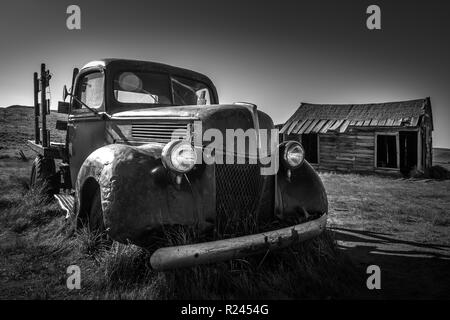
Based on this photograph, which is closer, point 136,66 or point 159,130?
point 159,130

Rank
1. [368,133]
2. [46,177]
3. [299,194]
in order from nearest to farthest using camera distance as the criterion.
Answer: [299,194] → [46,177] → [368,133]

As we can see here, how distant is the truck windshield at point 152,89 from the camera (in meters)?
3.94

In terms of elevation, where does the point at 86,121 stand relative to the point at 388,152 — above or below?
above

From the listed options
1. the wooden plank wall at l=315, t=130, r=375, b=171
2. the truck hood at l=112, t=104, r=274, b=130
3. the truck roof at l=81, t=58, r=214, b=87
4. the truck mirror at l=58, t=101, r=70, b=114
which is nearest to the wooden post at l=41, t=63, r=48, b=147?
the truck mirror at l=58, t=101, r=70, b=114

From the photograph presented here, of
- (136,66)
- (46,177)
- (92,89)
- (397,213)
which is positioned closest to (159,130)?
(136,66)

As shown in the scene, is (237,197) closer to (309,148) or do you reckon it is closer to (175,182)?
(175,182)

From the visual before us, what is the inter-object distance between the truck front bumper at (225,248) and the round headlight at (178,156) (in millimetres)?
608

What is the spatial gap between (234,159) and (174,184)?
607mm

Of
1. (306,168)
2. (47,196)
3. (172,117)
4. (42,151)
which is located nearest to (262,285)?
(306,168)

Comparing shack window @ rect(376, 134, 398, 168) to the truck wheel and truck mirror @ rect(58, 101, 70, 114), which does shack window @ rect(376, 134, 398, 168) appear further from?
the truck wheel

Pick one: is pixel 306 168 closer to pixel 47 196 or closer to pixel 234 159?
pixel 234 159

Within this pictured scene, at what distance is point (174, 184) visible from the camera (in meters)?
2.47

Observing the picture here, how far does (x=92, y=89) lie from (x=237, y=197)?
8.81ft

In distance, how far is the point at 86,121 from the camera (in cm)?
419
